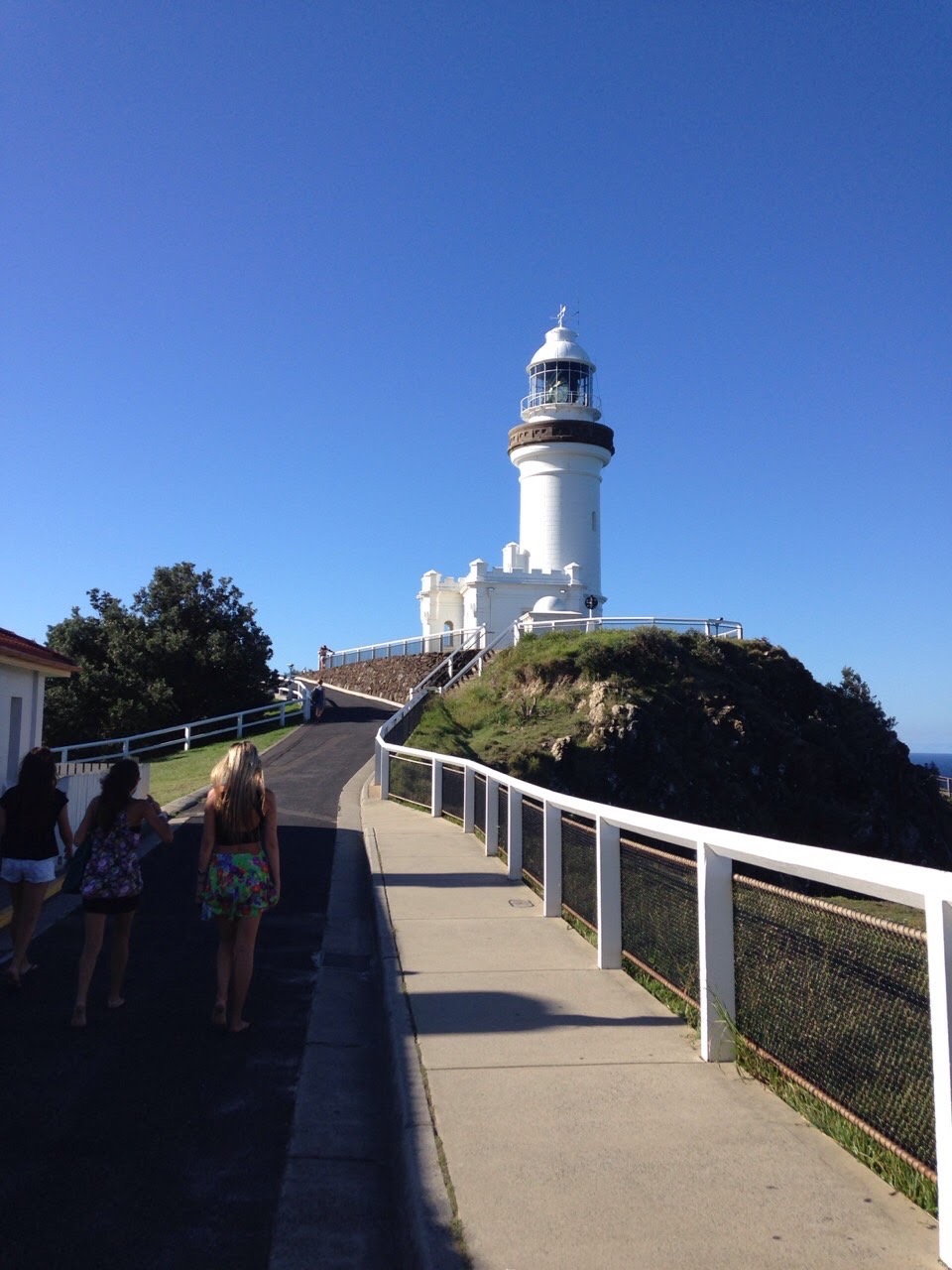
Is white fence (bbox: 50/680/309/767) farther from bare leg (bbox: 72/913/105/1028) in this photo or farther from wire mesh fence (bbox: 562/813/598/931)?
bare leg (bbox: 72/913/105/1028)

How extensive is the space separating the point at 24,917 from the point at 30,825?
0.66m

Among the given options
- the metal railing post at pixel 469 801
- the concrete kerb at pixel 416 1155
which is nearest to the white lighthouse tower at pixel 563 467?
the metal railing post at pixel 469 801

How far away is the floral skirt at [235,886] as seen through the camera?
20.9ft

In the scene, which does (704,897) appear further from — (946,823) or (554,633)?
(946,823)

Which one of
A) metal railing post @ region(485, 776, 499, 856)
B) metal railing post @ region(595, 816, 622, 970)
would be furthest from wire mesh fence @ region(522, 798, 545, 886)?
metal railing post @ region(595, 816, 622, 970)

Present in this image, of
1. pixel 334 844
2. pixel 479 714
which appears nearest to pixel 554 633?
pixel 479 714

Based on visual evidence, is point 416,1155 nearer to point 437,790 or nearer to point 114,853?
point 114,853

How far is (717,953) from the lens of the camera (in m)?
5.34

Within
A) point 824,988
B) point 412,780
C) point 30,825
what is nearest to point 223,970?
point 30,825

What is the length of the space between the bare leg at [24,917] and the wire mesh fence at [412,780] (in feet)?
36.8

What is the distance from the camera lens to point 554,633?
3766 centimetres

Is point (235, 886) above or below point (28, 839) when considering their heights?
below

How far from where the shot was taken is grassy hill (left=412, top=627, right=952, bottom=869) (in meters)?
29.7

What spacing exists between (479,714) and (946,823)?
22.5 metres
